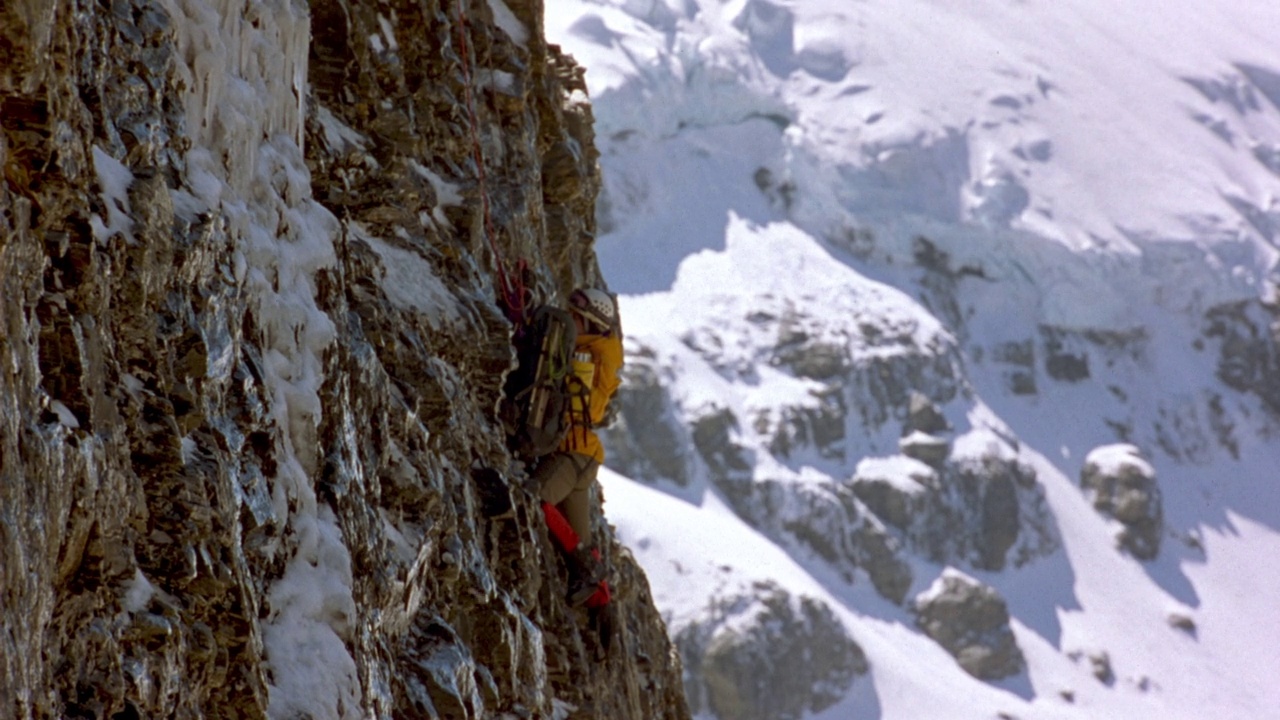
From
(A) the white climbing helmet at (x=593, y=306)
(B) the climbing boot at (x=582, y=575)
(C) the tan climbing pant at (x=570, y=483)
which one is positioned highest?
(A) the white climbing helmet at (x=593, y=306)

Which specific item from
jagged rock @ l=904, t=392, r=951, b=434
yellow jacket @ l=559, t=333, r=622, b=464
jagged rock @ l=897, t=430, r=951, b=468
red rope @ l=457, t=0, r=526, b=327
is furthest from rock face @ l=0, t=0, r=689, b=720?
jagged rock @ l=904, t=392, r=951, b=434

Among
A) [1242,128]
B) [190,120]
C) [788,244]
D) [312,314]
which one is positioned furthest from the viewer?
[1242,128]

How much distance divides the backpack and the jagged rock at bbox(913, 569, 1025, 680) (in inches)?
2581

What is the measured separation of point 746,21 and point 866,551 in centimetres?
2680

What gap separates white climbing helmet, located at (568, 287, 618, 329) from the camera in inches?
420

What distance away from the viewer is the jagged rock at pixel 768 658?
6650 centimetres

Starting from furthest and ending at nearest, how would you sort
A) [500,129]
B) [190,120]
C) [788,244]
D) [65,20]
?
[788,244]
[500,129]
[190,120]
[65,20]

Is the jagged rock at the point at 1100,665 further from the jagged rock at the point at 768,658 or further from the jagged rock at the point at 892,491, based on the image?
the jagged rock at the point at 768,658

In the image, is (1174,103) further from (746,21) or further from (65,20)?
(65,20)

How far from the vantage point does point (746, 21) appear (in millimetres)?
85375

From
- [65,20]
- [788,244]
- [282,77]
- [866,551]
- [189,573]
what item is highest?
[65,20]

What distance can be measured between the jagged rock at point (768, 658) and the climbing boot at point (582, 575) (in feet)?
183

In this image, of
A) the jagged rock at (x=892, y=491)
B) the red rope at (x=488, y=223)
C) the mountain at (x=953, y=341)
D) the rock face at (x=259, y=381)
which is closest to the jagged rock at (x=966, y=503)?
the jagged rock at (x=892, y=491)

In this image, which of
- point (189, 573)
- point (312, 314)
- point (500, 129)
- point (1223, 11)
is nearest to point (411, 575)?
point (312, 314)
